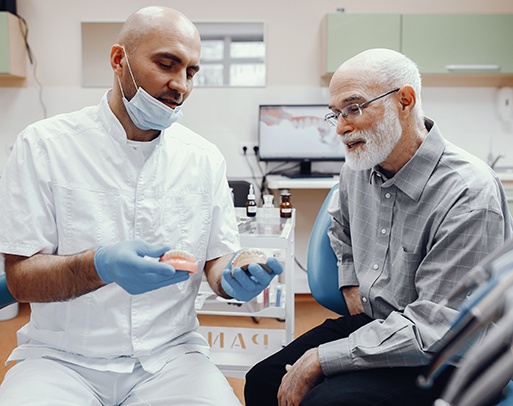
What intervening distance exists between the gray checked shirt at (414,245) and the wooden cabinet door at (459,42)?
7.05 feet

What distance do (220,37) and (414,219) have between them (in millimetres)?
2695

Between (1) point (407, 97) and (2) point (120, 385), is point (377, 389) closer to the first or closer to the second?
(2) point (120, 385)

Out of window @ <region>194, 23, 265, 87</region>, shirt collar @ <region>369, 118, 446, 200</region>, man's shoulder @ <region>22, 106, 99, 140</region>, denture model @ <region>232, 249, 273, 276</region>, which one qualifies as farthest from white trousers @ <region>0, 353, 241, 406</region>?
window @ <region>194, 23, 265, 87</region>

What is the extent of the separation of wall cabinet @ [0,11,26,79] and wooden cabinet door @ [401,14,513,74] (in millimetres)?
2691

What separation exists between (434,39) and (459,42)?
178mm

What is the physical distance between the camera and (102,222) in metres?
1.20

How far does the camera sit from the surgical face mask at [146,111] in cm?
123

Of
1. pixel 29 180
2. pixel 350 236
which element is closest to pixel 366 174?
pixel 350 236

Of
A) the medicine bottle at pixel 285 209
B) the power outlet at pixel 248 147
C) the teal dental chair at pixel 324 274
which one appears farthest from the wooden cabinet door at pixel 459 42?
the teal dental chair at pixel 324 274

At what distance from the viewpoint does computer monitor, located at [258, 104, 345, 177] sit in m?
3.40

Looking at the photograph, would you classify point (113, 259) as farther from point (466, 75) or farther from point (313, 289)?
point (466, 75)

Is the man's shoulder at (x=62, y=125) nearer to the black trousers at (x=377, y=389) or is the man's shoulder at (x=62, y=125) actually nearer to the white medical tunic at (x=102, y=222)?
the white medical tunic at (x=102, y=222)

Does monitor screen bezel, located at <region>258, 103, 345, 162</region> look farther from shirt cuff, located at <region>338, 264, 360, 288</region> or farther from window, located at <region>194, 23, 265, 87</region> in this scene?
shirt cuff, located at <region>338, 264, 360, 288</region>

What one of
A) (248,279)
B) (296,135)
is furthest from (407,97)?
(296,135)
